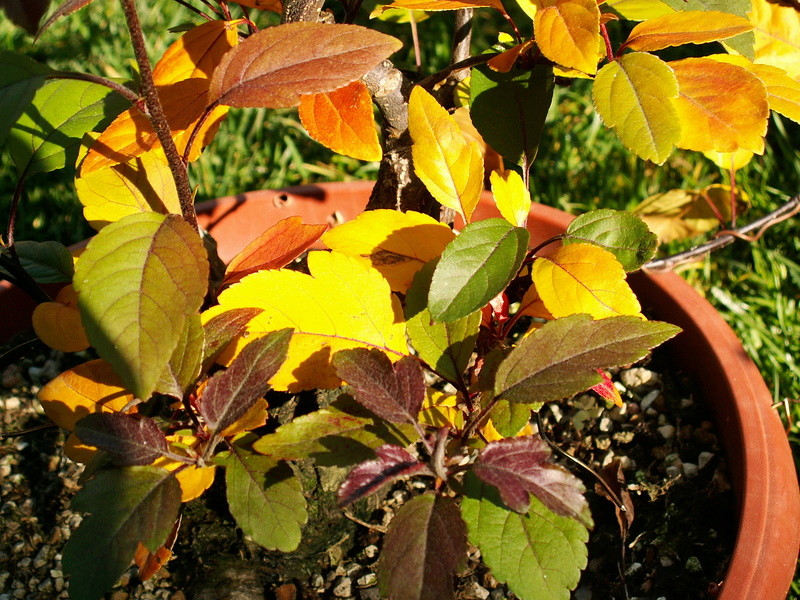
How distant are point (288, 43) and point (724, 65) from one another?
1.50ft

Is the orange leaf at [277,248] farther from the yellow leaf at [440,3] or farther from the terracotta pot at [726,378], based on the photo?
the terracotta pot at [726,378]

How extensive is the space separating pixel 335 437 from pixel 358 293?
207mm

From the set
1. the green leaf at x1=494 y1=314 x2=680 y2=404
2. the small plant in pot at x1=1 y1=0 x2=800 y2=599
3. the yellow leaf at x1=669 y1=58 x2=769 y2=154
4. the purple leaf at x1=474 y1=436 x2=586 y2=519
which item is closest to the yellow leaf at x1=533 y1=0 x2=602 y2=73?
the small plant in pot at x1=1 y1=0 x2=800 y2=599

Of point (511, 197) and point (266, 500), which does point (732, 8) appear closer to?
point (511, 197)

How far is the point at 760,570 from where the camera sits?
970 millimetres

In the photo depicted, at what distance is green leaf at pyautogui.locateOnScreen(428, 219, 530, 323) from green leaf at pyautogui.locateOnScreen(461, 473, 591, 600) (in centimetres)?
18

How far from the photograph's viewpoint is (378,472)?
0.75 metres

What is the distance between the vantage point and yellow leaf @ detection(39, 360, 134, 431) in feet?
3.15

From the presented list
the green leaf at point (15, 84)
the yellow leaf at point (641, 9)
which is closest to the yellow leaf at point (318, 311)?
the green leaf at point (15, 84)

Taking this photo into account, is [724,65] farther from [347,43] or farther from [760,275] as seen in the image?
[760,275]

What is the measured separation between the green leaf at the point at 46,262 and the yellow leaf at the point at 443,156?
1.57 feet

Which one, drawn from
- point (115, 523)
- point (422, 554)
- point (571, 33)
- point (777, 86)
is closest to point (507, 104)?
point (571, 33)

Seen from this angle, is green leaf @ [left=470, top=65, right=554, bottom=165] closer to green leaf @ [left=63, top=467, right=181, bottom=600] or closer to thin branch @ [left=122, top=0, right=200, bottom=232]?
thin branch @ [left=122, top=0, right=200, bottom=232]

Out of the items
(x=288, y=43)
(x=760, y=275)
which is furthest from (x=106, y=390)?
(x=760, y=275)
